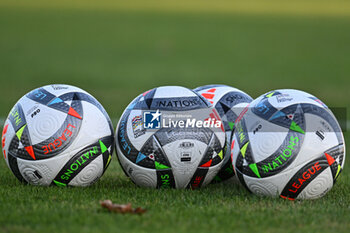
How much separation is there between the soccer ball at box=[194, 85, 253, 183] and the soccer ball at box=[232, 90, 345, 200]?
77cm

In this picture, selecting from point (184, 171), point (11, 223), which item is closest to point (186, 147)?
point (184, 171)

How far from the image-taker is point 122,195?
681 cm

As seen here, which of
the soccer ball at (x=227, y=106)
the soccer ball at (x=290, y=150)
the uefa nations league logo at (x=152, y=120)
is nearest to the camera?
the soccer ball at (x=290, y=150)

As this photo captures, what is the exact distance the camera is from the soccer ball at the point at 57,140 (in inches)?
274

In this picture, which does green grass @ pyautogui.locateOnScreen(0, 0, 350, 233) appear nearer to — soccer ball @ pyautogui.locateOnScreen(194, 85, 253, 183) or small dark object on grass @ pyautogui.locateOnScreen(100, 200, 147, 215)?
small dark object on grass @ pyautogui.locateOnScreen(100, 200, 147, 215)

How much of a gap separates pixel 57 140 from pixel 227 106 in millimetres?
2540

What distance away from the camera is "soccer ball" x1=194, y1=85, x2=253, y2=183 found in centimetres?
781

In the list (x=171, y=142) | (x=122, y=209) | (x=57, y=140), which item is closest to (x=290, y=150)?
(x=171, y=142)

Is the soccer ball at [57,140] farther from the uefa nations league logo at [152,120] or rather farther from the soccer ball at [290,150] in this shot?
the soccer ball at [290,150]

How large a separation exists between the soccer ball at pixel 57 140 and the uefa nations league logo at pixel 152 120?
55 centimetres

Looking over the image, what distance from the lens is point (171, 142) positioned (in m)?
7.05

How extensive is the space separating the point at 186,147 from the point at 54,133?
5.45 ft

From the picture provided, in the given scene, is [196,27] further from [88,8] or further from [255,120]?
[255,120]

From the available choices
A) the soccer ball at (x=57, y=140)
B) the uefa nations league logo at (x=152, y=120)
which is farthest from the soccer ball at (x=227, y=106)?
the soccer ball at (x=57, y=140)
